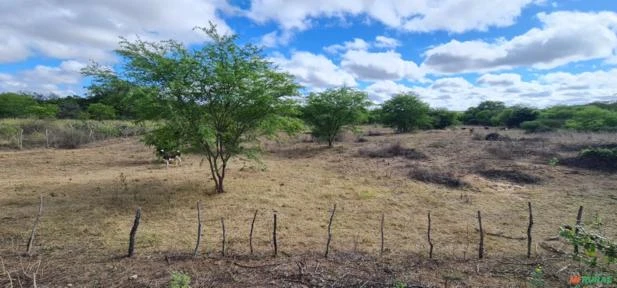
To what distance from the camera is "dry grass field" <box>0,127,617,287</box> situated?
5539 mm

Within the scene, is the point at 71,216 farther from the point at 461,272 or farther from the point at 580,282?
the point at 580,282

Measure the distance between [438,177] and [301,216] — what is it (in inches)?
261

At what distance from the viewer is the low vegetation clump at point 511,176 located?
44.6ft

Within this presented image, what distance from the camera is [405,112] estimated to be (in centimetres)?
3591

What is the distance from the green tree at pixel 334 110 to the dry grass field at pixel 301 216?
223 inches

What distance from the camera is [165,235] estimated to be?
7.55m

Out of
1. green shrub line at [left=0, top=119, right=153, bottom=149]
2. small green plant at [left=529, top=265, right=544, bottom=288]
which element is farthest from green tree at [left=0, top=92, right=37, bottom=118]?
small green plant at [left=529, top=265, right=544, bottom=288]

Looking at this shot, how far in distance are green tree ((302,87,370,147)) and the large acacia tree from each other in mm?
12268

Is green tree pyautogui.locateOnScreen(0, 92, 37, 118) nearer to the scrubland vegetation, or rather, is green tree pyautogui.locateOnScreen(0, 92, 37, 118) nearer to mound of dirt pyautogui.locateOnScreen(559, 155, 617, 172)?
the scrubland vegetation

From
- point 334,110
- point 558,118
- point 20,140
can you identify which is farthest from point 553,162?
point 20,140

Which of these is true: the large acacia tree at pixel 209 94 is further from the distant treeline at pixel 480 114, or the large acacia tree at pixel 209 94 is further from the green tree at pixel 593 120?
the green tree at pixel 593 120

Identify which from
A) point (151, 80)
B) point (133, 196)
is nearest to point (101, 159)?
point (133, 196)

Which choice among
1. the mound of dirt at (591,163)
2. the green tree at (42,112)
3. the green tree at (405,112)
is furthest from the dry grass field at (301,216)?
the green tree at (405,112)

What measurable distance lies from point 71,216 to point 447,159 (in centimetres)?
1509
